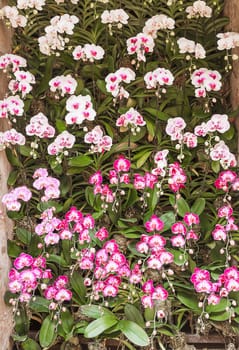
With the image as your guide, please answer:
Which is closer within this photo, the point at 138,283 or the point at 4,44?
the point at 138,283

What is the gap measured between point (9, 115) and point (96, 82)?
363 mm

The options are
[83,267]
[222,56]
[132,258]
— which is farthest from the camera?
[222,56]

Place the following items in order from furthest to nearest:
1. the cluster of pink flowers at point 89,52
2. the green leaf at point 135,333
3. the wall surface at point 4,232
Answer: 1. the cluster of pink flowers at point 89,52
2. the wall surface at point 4,232
3. the green leaf at point 135,333

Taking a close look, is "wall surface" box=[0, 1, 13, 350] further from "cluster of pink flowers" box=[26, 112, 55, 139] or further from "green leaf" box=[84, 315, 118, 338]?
"green leaf" box=[84, 315, 118, 338]

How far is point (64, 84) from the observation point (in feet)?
5.91

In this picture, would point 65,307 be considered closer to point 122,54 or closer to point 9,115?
point 9,115

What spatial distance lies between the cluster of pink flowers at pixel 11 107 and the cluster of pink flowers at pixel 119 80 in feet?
1.10

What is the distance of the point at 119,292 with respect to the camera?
1.73m

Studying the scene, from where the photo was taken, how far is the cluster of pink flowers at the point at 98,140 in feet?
5.82

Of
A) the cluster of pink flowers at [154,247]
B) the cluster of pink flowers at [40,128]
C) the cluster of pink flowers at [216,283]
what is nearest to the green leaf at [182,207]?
the cluster of pink flowers at [154,247]

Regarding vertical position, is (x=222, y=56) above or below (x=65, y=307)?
above

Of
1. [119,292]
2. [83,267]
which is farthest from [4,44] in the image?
[119,292]

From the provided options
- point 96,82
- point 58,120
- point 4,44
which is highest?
point 4,44

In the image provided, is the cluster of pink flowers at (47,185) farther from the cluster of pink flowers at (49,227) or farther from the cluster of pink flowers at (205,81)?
the cluster of pink flowers at (205,81)
